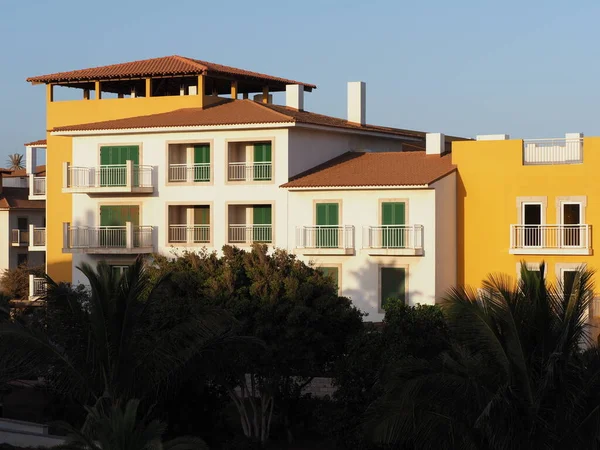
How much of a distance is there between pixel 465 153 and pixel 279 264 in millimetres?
13315

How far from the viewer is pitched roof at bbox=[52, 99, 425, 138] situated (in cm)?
5075

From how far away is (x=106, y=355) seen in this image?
26703mm

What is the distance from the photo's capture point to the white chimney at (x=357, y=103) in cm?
5597

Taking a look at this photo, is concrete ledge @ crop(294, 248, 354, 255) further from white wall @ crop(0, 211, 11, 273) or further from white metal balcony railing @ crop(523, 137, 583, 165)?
white wall @ crop(0, 211, 11, 273)

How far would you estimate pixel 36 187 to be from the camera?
6175 cm

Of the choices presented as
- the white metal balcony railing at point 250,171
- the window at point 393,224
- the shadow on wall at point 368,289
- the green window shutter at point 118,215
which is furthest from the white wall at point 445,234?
the green window shutter at point 118,215

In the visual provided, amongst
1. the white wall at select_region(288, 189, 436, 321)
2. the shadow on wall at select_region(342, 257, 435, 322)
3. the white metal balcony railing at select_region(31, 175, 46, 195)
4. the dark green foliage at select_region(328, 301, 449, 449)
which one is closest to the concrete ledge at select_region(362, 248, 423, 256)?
the white wall at select_region(288, 189, 436, 321)

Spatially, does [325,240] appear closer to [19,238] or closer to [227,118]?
[227,118]

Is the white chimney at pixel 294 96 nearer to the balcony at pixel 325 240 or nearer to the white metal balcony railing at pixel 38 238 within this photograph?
the balcony at pixel 325 240

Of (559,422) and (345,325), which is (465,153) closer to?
(345,325)

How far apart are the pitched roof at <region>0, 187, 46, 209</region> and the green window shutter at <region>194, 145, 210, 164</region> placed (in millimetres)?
23331

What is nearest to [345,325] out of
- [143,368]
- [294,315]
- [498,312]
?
[294,315]

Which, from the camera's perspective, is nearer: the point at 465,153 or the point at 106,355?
Result: the point at 106,355

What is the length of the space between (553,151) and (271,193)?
1093cm
